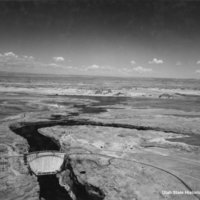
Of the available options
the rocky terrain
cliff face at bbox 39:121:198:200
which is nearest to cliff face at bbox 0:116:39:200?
the rocky terrain

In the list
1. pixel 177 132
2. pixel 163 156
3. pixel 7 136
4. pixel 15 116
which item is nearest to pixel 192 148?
pixel 163 156

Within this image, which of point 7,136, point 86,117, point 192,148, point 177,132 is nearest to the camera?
point 192,148

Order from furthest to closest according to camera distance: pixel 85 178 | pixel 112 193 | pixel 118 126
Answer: pixel 118 126, pixel 85 178, pixel 112 193

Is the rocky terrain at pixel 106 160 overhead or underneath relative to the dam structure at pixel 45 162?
overhead

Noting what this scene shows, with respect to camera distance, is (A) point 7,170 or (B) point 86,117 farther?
(B) point 86,117

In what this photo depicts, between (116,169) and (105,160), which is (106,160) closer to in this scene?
(105,160)

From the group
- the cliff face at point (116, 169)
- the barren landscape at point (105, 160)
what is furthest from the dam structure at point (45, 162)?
the cliff face at point (116, 169)

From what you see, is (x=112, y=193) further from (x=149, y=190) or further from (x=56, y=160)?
(x=56, y=160)

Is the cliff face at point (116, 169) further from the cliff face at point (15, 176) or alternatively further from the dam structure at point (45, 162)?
the cliff face at point (15, 176)
